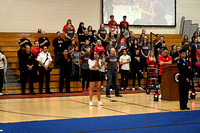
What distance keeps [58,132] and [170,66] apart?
7125mm

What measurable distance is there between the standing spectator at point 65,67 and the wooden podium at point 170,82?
510cm

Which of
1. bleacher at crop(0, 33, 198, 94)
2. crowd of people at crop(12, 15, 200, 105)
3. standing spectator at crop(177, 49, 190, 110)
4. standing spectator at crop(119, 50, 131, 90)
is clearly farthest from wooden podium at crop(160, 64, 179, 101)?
bleacher at crop(0, 33, 198, 94)

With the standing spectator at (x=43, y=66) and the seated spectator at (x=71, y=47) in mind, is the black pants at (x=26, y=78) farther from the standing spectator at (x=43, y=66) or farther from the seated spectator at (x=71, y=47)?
the seated spectator at (x=71, y=47)

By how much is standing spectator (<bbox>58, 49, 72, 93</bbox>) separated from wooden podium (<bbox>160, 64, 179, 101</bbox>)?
201 inches

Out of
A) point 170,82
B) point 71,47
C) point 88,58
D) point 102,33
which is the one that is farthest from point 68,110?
point 102,33

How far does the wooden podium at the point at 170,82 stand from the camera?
13.0 metres

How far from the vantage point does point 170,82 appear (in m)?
13.1

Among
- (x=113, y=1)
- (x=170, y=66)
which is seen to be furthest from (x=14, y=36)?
(x=170, y=66)

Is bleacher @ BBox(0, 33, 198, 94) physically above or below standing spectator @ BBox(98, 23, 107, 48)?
below

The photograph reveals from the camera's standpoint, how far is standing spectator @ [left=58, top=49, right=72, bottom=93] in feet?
53.5

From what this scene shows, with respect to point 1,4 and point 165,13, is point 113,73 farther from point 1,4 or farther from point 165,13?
point 165,13

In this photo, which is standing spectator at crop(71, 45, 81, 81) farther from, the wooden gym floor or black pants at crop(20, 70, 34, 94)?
the wooden gym floor

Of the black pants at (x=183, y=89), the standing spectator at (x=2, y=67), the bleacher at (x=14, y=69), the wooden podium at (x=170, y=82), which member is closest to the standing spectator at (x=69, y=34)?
the bleacher at (x=14, y=69)

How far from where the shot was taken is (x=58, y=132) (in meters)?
7.02
